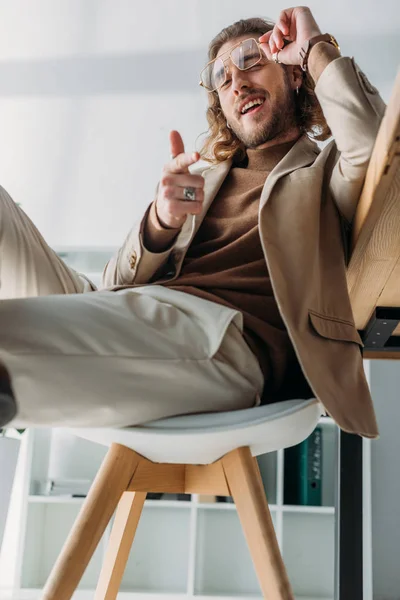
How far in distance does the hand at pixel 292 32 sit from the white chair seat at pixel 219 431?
0.68 metres

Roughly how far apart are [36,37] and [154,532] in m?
2.75

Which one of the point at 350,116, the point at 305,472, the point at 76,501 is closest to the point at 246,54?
the point at 350,116

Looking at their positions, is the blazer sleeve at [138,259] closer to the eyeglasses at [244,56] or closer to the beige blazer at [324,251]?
the beige blazer at [324,251]

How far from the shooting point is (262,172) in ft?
4.82

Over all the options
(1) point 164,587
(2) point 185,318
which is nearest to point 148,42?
(1) point 164,587

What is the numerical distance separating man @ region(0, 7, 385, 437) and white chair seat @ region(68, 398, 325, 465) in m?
0.02

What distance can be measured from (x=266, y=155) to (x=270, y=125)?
7 centimetres

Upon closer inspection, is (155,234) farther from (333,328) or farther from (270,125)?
(270,125)

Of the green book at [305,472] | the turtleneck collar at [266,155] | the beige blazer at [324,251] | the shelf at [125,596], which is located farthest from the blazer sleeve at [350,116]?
the shelf at [125,596]

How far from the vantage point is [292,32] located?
4.32ft

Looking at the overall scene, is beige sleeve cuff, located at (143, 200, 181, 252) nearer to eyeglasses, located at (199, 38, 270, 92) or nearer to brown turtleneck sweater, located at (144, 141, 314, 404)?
brown turtleneck sweater, located at (144, 141, 314, 404)

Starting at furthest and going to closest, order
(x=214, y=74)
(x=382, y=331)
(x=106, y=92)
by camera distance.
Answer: (x=106, y=92)
(x=214, y=74)
(x=382, y=331)

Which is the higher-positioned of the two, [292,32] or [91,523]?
[292,32]

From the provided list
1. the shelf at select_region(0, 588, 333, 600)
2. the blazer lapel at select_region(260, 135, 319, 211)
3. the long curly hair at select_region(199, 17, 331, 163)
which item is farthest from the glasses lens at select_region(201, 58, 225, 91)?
the shelf at select_region(0, 588, 333, 600)
